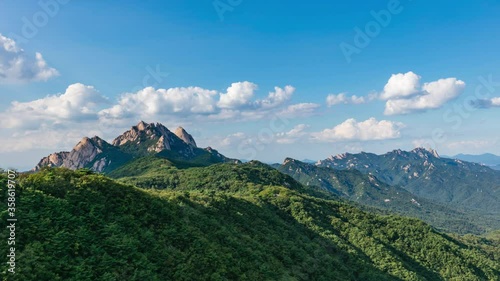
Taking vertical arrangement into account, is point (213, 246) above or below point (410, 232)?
above

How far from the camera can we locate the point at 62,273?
83.5 ft

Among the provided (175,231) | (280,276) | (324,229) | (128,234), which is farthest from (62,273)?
(324,229)

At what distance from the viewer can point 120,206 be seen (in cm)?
3778

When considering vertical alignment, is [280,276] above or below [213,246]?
below

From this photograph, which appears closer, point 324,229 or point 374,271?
point 374,271

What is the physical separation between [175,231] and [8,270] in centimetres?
1957

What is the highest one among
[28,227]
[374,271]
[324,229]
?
[28,227]

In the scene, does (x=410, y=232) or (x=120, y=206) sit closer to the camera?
(x=120, y=206)

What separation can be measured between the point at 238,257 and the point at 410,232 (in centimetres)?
12395

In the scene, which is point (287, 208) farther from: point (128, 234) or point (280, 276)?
point (128, 234)

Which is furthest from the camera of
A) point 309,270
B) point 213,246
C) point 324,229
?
point 324,229

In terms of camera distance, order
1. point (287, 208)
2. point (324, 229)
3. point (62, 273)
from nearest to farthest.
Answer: point (62, 273)
point (324, 229)
point (287, 208)

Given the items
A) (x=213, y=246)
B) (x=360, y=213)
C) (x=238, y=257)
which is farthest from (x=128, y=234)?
(x=360, y=213)

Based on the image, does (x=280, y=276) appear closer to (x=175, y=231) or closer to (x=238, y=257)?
(x=238, y=257)
